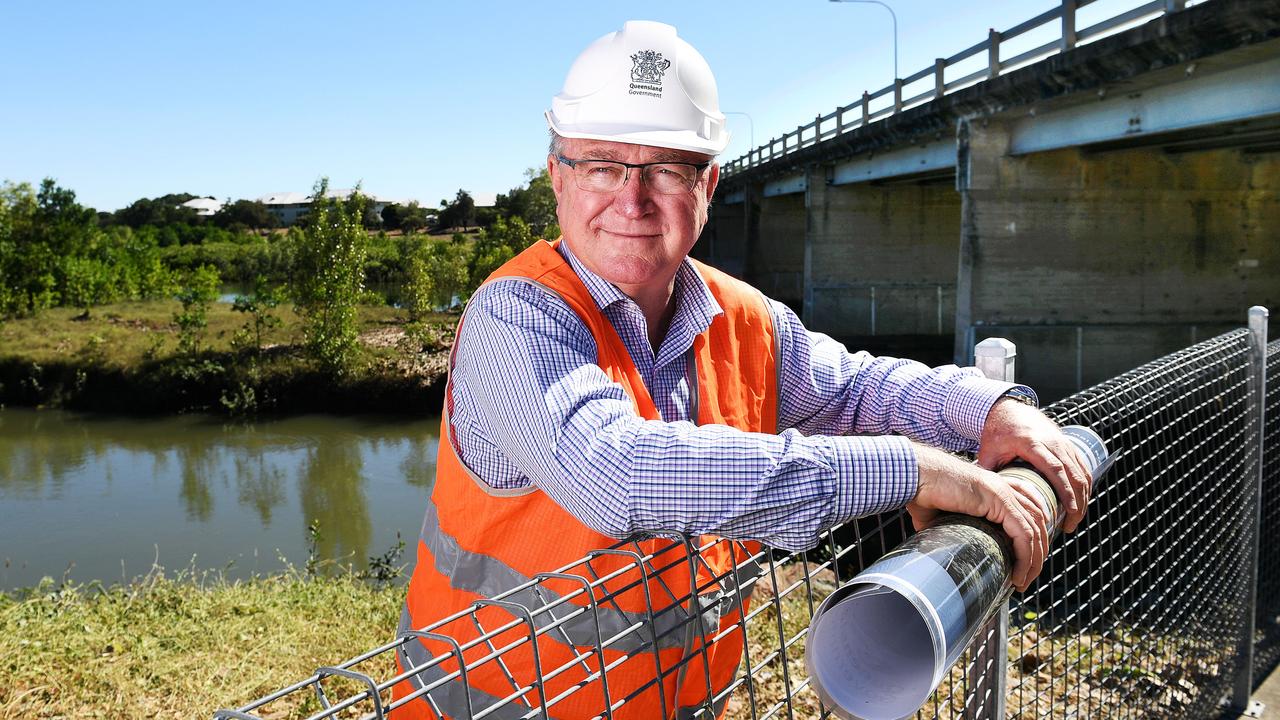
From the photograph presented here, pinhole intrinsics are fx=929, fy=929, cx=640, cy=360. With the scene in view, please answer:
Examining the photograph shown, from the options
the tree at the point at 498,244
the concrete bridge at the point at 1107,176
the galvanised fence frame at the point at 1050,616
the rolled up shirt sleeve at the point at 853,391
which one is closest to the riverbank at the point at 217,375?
the tree at the point at 498,244

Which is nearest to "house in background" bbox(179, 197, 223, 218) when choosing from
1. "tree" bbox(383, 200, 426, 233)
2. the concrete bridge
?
"tree" bbox(383, 200, 426, 233)

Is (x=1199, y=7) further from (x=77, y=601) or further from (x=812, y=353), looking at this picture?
(x=77, y=601)

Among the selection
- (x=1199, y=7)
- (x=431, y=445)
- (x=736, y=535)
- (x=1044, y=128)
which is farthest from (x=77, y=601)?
(x=1044, y=128)

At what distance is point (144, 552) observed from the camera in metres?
12.8

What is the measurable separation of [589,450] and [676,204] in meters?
0.74

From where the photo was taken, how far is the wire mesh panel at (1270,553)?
4.69 m

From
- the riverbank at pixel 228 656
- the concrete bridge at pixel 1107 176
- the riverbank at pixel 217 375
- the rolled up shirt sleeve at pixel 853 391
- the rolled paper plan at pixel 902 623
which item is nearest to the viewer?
the rolled paper plan at pixel 902 623

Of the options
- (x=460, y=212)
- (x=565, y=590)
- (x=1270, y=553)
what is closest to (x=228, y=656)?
(x=565, y=590)

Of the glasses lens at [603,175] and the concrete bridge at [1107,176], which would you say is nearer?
the glasses lens at [603,175]

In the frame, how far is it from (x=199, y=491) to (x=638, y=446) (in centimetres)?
1744

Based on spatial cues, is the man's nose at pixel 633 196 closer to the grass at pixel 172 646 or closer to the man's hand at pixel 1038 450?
the man's hand at pixel 1038 450

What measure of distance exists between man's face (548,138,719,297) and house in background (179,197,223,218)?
13387 cm

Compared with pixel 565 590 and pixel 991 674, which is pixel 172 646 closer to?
pixel 565 590

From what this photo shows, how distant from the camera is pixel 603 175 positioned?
6.71ft
